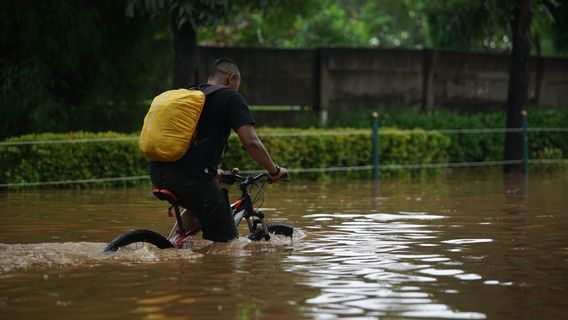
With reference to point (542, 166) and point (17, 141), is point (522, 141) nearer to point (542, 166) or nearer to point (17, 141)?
point (542, 166)

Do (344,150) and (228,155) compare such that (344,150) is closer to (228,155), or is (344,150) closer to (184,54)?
(228,155)

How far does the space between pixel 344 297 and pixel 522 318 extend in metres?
1.23

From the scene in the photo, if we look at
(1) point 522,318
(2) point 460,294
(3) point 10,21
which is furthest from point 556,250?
(3) point 10,21

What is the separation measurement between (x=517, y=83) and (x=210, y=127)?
1606 centimetres

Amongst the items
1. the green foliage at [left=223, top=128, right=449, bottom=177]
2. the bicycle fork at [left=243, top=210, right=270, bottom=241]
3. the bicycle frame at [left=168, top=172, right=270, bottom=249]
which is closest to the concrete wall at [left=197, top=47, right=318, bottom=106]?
the green foliage at [left=223, top=128, right=449, bottom=177]

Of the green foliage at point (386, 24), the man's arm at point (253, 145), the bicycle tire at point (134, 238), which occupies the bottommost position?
the bicycle tire at point (134, 238)

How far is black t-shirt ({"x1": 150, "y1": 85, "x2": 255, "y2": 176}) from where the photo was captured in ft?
30.3

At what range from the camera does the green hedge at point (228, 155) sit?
1825 cm

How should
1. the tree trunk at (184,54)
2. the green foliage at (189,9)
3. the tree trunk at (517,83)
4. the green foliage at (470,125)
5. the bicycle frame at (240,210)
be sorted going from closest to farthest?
the bicycle frame at (240,210), the green foliage at (189,9), the tree trunk at (184,54), the tree trunk at (517,83), the green foliage at (470,125)

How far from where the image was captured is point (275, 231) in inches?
418

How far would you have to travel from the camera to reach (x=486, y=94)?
29.0 m

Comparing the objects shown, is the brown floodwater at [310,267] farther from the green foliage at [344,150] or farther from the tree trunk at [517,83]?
the tree trunk at [517,83]

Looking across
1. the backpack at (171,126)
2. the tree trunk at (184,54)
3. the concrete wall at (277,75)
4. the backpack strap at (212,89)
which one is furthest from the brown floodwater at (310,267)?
the concrete wall at (277,75)

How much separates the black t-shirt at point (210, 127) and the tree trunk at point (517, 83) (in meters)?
15.6
